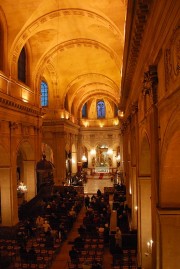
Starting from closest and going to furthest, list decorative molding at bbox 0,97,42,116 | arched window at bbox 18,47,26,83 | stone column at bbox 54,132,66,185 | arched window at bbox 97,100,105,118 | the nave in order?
1. the nave
2. decorative molding at bbox 0,97,42,116
3. arched window at bbox 18,47,26,83
4. stone column at bbox 54,132,66,185
5. arched window at bbox 97,100,105,118

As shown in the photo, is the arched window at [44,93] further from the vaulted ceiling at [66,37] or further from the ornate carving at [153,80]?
the ornate carving at [153,80]

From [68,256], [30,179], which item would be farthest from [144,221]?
[30,179]

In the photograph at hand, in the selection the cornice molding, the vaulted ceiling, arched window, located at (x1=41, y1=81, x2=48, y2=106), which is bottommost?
the cornice molding

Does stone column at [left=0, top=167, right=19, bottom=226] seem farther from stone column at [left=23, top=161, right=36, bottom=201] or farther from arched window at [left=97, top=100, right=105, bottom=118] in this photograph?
arched window at [left=97, top=100, right=105, bottom=118]

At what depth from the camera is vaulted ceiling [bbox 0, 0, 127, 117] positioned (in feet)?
46.4

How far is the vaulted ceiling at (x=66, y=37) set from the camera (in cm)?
1414

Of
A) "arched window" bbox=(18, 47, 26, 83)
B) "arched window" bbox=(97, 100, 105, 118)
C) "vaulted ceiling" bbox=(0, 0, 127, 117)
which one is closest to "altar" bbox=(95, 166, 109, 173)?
"arched window" bbox=(97, 100, 105, 118)

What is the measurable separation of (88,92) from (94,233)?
24579mm

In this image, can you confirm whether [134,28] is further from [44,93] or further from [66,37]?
[44,93]

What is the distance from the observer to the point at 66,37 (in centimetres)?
1884

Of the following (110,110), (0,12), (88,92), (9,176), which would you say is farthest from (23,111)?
(110,110)

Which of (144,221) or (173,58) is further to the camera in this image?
(144,221)

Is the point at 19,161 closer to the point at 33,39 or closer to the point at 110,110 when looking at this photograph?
the point at 33,39

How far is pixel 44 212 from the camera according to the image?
59.2 feet
